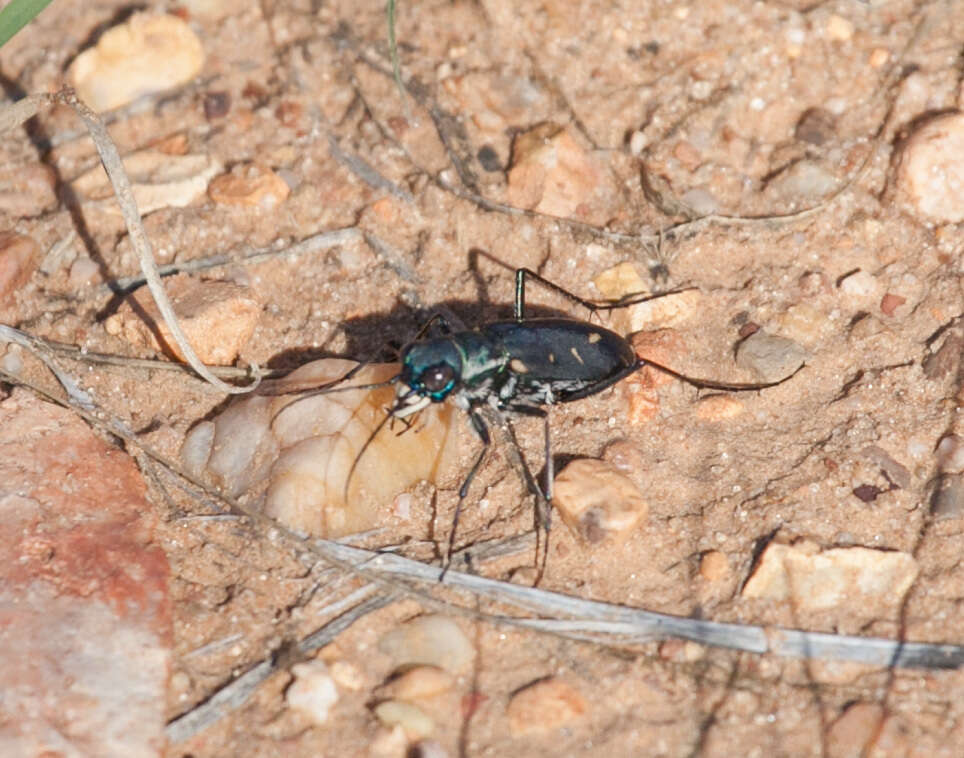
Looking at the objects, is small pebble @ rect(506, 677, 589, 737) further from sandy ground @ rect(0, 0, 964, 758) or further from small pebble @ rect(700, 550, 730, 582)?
small pebble @ rect(700, 550, 730, 582)

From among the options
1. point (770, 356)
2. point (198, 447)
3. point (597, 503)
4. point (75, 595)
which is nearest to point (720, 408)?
point (770, 356)

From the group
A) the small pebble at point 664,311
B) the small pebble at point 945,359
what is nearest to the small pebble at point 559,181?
the small pebble at point 664,311

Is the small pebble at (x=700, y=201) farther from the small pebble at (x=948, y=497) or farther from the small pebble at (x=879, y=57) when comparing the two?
the small pebble at (x=948, y=497)

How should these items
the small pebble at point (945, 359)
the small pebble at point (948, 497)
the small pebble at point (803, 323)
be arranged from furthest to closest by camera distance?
the small pebble at point (803, 323)
the small pebble at point (945, 359)
the small pebble at point (948, 497)

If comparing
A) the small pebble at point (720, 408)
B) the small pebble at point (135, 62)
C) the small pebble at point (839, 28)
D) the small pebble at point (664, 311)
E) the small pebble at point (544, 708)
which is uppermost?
the small pebble at point (135, 62)

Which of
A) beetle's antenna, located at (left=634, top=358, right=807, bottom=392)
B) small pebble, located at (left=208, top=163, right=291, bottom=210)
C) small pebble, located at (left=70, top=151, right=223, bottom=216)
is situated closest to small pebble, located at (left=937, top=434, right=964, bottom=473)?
Result: beetle's antenna, located at (left=634, top=358, right=807, bottom=392)

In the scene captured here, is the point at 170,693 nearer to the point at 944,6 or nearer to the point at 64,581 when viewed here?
the point at 64,581
